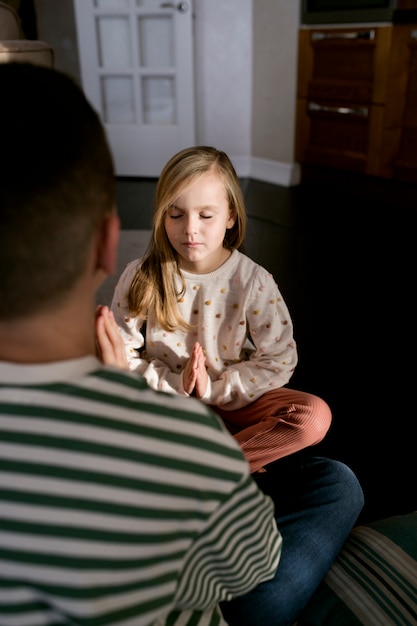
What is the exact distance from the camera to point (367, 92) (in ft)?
10.2

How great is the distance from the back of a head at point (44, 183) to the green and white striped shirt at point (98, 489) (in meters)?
0.07

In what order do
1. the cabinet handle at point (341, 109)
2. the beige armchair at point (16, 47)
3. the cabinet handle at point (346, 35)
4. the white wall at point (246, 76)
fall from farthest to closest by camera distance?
the white wall at point (246, 76)
the cabinet handle at point (341, 109)
the cabinet handle at point (346, 35)
the beige armchair at point (16, 47)

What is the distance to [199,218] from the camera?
112 centimetres

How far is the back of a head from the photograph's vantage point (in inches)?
16.6

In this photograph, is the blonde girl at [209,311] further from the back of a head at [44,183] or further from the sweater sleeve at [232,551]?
the back of a head at [44,183]

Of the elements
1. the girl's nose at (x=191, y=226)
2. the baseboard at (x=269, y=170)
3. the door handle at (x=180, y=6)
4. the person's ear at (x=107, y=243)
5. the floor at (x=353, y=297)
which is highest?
the door handle at (x=180, y=6)

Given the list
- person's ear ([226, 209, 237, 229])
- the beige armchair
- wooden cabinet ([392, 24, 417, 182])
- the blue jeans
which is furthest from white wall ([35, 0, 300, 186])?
the blue jeans

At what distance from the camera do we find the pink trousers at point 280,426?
1.07 m

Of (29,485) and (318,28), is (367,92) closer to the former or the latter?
(318,28)

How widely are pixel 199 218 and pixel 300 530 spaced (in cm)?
58

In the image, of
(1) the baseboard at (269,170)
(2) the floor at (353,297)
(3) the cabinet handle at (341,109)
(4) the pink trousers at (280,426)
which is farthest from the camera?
(1) the baseboard at (269,170)

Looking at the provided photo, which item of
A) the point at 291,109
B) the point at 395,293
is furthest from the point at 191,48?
the point at 395,293

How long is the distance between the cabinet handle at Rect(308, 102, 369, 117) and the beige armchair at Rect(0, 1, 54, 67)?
1.85m

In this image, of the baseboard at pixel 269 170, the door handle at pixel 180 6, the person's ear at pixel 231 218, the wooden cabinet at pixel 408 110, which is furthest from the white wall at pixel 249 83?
the person's ear at pixel 231 218
